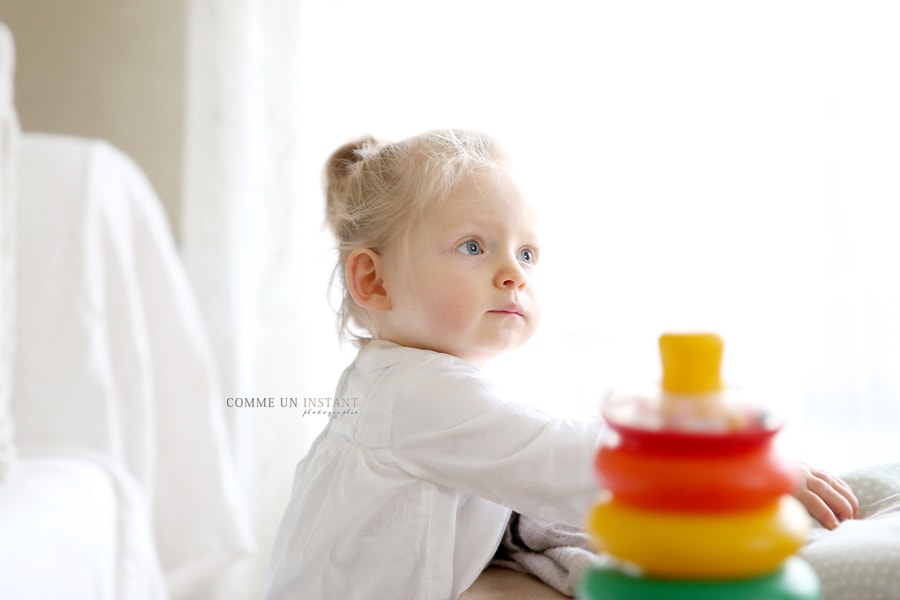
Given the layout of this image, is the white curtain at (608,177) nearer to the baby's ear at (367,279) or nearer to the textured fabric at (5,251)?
the baby's ear at (367,279)

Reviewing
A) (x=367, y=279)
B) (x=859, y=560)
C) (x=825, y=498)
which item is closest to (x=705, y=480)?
(x=859, y=560)

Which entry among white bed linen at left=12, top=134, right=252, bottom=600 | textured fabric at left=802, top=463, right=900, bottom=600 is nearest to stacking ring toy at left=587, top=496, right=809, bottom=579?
textured fabric at left=802, top=463, right=900, bottom=600

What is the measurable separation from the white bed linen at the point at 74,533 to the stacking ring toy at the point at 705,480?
3.24ft

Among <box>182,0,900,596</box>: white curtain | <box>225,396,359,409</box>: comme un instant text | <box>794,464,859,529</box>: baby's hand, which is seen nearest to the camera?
<box>794,464,859,529</box>: baby's hand

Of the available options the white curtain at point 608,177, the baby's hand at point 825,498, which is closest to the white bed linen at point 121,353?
the white curtain at point 608,177

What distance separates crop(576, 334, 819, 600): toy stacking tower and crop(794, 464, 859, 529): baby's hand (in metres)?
0.36

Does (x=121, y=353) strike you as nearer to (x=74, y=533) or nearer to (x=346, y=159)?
(x=74, y=533)

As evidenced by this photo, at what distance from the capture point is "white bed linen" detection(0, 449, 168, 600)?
3.88 ft

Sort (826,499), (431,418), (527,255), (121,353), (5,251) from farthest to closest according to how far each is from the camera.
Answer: (121,353), (5,251), (527,255), (431,418), (826,499)

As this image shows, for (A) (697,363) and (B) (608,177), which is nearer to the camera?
(A) (697,363)

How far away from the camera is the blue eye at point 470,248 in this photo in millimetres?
947

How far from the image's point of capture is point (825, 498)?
75 cm

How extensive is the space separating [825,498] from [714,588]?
43cm

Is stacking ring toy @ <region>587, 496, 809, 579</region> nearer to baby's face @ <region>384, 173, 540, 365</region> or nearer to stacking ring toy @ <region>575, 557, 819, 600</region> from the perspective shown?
stacking ring toy @ <region>575, 557, 819, 600</region>
